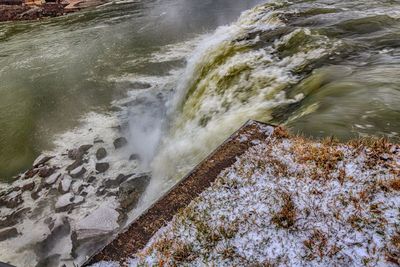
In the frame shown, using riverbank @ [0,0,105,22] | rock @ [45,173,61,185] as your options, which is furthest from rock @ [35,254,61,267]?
riverbank @ [0,0,105,22]

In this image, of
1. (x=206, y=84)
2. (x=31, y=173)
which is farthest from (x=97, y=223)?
(x=206, y=84)

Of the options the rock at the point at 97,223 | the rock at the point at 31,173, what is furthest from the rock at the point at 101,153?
the rock at the point at 97,223

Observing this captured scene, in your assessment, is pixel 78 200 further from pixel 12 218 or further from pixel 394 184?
pixel 394 184

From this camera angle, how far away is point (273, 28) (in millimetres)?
11773

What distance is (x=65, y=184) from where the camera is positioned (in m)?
8.49

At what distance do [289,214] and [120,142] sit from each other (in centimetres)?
757

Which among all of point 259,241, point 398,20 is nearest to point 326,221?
point 259,241

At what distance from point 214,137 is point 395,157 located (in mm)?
3770

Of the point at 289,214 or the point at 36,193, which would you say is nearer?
the point at 289,214

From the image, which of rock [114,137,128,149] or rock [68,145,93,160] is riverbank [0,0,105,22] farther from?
rock [114,137,128,149]

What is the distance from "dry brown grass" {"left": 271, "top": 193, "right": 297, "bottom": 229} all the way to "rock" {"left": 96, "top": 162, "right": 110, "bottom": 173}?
6.59 m

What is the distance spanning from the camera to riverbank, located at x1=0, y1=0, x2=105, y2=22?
107 ft

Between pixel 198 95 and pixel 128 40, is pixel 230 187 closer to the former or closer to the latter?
pixel 198 95

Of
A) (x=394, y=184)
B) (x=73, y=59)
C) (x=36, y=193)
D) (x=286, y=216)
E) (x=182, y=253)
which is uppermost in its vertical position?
(x=394, y=184)
